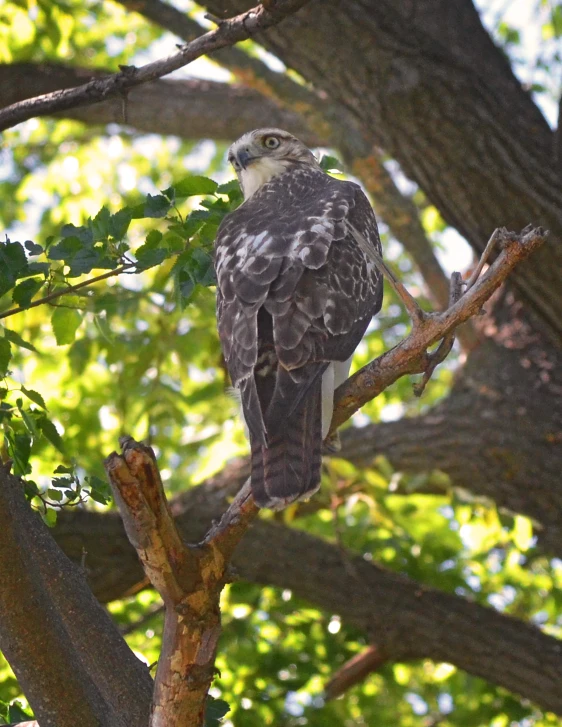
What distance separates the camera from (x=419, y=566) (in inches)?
238

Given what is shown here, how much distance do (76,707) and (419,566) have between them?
3650 millimetres

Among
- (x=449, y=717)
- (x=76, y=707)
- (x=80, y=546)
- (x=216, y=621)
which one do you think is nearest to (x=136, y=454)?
(x=216, y=621)

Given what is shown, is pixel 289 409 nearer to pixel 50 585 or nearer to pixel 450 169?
pixel 50 585

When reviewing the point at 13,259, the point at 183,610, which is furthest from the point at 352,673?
the point at 13,259

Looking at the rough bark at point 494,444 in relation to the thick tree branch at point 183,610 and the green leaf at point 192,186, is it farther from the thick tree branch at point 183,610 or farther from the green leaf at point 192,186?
the thick tree branch at point 183,610

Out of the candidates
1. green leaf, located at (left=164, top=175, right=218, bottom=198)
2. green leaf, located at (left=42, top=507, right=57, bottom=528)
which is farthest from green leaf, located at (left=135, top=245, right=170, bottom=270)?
green leaf, located at (left=42, top=507, right=57, bottom=528)

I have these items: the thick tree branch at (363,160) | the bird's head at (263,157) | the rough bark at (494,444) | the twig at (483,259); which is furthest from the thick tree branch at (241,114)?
the twig at (483,259)

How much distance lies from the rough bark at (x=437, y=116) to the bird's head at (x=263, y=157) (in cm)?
32

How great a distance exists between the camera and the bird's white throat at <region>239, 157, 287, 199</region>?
4742 mm

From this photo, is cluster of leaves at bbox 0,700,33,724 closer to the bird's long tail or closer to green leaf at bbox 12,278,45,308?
the bird's long tail

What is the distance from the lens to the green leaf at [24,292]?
3.04 metres

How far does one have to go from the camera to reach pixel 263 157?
4781 mm

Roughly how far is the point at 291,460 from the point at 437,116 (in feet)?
8.04

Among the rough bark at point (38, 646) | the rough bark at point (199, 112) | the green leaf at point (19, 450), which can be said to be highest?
the rough bark at point (199, 112)
